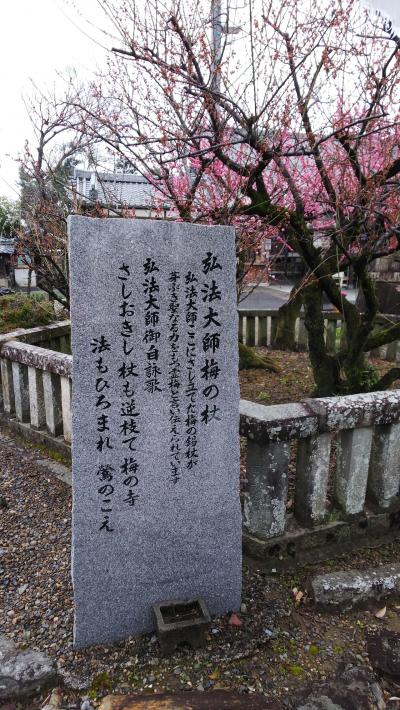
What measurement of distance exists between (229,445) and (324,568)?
3.71 ft

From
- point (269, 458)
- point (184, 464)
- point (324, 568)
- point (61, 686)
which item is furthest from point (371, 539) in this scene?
point (61, 686)

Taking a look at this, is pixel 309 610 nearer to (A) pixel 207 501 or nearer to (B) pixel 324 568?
(B) pixel 324 568

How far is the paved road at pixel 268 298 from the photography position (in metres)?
17.9

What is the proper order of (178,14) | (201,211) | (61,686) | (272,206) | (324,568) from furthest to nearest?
(201,211)
(272,206)
(178,14)
(324,568)
(61,686)

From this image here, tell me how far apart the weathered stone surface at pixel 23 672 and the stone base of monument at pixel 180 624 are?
0.54 metres

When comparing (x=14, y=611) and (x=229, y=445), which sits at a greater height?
(x=229, y=445)

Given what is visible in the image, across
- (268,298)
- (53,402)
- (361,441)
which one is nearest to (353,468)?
(361,441)

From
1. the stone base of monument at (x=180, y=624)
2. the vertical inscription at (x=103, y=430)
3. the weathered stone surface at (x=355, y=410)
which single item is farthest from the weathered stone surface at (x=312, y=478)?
the vertical inscription at (x=103, y=430)

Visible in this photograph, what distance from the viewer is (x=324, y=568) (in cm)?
286

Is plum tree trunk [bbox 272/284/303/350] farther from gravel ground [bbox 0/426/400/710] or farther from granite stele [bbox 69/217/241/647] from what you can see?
granite stele [bbox 69/217/241/647]

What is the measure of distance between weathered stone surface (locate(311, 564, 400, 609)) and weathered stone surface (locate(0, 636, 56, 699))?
144cm

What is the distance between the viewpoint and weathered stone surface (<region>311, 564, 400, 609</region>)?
2.60 m

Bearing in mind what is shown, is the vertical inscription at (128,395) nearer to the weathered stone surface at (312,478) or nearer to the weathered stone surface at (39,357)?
the weathered stone surface at (312,478)

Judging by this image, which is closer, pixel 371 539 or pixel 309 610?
pixel 309 610
